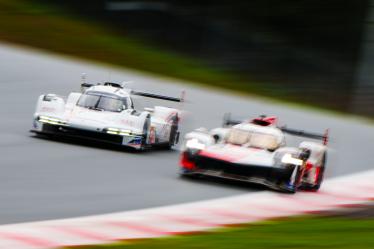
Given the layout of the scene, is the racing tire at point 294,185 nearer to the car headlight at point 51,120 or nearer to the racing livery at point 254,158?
the racing livery at point 254,158

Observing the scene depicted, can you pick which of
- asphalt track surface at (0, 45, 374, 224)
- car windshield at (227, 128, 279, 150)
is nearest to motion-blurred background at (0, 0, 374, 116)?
asphalt track surface at (0, 45, 374, 224)

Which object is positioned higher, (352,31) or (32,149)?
(352,31)

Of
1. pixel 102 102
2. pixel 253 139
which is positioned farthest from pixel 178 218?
pixel 102 102

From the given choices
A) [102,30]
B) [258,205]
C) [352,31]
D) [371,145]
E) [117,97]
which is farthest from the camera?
[102,30]

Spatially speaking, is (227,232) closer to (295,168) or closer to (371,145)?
(295,168)

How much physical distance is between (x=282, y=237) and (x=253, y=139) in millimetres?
4284

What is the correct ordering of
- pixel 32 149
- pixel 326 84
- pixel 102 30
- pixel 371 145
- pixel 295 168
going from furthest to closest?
pixel 102 30 < pixel 326 84 < pixel 371 145 < pixel 32 149 < pixel 295 168

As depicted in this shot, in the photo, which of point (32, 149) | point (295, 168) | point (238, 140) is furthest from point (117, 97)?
point (295, 168)

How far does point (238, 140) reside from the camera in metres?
12.4

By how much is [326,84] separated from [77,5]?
8132 millimetres

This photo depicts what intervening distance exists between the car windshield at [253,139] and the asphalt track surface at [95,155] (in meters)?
0.56

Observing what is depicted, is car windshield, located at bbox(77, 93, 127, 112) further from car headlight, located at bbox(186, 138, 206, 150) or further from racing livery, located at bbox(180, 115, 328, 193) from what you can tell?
car headlight, located at bbox(186, 138, 206, 150)

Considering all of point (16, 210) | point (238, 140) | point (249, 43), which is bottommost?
point (16, 210)

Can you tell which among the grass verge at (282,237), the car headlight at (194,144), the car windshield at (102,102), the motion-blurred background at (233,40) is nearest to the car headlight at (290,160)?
the car headlight at (194,144)
